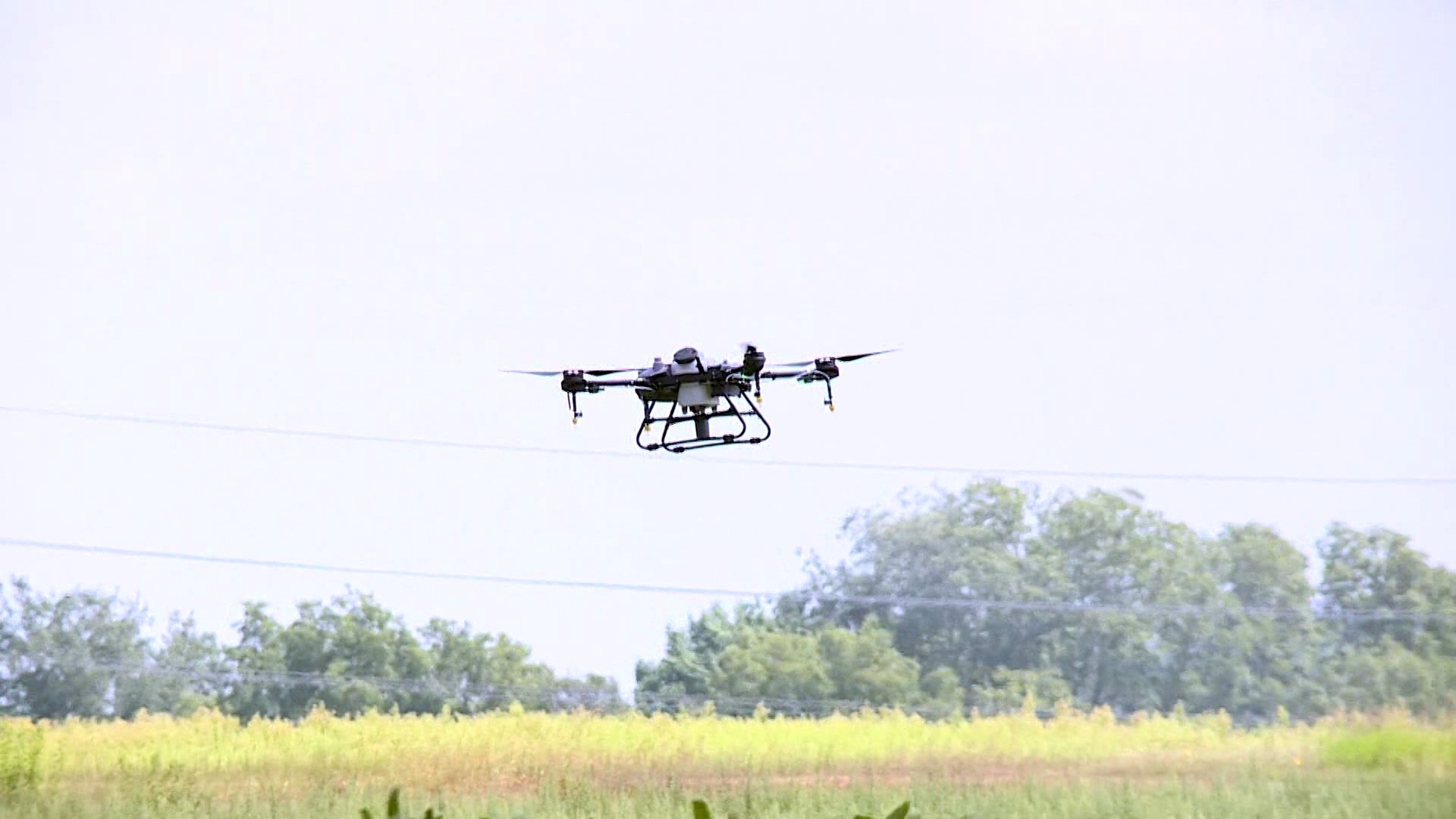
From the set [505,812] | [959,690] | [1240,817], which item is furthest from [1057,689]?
[505,812]

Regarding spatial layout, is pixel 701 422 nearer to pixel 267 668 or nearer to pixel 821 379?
pixel 821 379

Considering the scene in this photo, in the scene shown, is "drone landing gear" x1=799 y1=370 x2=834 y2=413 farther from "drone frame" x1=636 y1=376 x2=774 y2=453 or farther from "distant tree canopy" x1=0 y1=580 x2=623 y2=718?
"distant tree canopy" x1=0 y1=580 x2=623 y2=718

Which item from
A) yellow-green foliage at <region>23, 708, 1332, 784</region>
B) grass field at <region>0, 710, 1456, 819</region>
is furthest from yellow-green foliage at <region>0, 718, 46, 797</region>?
yellow-green foliage at <region>23, 708, 1332, 784</region>

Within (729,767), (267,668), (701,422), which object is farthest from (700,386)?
(267,668)

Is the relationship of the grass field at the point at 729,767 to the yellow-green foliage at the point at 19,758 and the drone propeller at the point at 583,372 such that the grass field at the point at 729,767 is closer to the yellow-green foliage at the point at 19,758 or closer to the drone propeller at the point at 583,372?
the yellow-green foliage at the point at 19,758

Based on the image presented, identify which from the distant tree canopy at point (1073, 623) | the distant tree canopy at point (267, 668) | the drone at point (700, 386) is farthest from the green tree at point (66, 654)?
the drone at point (700, 386)

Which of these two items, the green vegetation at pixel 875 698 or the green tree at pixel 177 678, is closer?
the green vegetation at pixel 875 698
